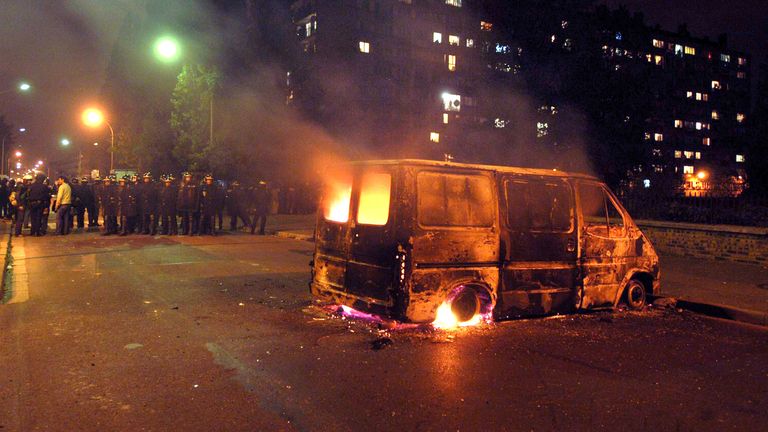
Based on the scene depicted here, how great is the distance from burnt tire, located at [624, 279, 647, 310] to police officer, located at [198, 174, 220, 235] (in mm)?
13144

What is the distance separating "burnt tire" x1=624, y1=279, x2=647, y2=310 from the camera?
8133mm

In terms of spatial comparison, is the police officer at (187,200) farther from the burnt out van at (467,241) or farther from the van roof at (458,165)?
the van roof at (458,165)

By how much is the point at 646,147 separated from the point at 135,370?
21.9m

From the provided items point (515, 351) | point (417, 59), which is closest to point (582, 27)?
point (515, 351)

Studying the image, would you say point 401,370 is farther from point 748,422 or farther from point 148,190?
point 148,190

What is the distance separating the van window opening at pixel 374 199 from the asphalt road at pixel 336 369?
4.22 ft

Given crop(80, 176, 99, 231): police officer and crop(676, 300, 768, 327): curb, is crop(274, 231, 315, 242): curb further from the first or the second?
crop(676, 300, 768, 327): curb

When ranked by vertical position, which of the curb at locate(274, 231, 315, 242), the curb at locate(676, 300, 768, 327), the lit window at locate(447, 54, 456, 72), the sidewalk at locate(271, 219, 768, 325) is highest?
the lit window at locate(447, 54, 456, 72)

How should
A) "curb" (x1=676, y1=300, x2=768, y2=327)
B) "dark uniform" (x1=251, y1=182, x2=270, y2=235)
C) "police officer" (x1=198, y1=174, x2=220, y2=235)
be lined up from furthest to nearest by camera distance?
"dark uniform" (x1=251, y1=182, x2=270, y2=235)
"police officer" (x1=198, y1=174, x2=220, y2=235)
"curb" (x1=676, y1=300, x2=768, y2=327)

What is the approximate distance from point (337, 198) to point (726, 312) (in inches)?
227

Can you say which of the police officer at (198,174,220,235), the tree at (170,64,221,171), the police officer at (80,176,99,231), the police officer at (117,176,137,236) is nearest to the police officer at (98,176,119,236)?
the police officer at (117,176,137,236)

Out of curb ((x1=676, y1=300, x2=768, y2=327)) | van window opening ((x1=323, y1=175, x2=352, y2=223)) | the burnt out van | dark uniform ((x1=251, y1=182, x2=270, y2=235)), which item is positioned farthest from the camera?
dark uniform ((x1=251, y1=182, x2=270, y2=235))

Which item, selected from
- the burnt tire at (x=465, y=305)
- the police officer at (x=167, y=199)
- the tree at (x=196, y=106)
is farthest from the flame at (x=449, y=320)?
the tree at (x=196, y=106)

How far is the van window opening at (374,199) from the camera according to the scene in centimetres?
647
